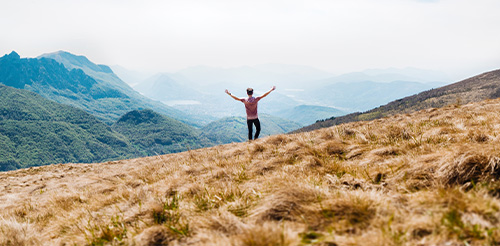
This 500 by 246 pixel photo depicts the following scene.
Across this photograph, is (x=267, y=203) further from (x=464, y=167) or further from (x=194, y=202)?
(x=464, y=167)

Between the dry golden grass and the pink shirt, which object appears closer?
the dry golden grass

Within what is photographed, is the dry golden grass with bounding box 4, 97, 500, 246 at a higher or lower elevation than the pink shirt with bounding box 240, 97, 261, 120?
lower

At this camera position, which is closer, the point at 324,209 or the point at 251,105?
the point at 324,209

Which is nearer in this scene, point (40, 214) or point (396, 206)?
point (396, 206)

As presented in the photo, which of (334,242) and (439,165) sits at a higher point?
(439,165)

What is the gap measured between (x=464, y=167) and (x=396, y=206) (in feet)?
3.80

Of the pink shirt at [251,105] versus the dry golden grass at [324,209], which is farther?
the pink shirt at [251,105]

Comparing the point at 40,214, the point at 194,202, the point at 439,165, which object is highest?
the point at 439,165

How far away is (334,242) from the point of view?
87.4 inches

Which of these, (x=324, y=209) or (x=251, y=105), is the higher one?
(x=251, y=105)

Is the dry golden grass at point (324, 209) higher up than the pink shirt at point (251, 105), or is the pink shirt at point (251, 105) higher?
the pink shirt at point (251, 105)

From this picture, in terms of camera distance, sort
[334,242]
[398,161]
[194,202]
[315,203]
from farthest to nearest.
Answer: [398,161] < [194,202] < [315,203] < [334,242]

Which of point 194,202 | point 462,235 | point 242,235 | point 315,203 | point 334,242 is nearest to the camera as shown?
point 462,235

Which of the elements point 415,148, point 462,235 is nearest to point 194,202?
point 462,235
